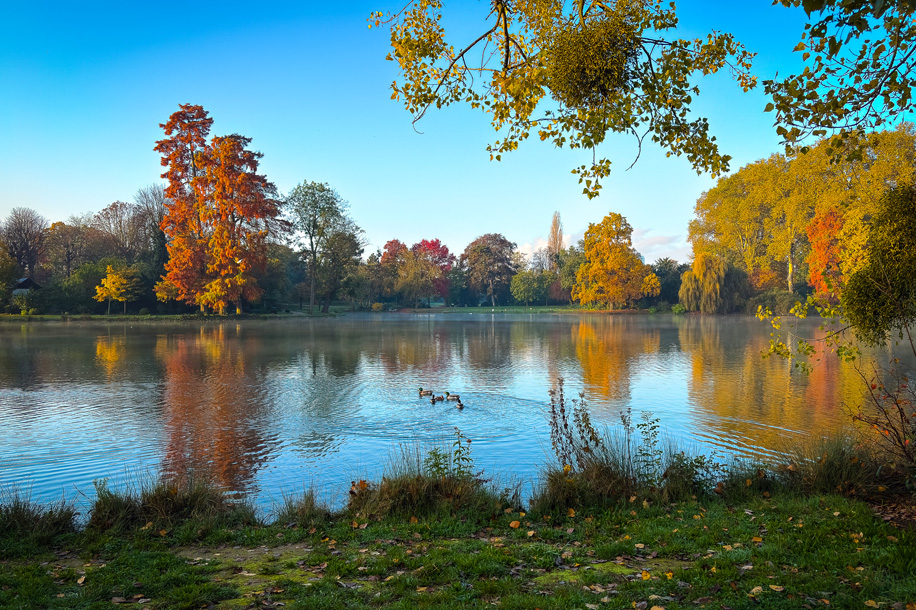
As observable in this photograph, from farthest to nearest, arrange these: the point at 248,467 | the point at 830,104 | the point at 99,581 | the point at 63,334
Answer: the point at 63,334, the point at 248,467, the point at 99,581, the point at 830,104

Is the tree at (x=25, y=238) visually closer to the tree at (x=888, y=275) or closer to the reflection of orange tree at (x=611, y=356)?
the reflection of orange tree at (x=611, y=356)

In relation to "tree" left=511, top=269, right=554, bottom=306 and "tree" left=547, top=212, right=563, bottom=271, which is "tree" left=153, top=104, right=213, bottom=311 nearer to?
"tree" left=511, top=269, right=554, bottom=306

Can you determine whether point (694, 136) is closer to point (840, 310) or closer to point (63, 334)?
point (840, 310)

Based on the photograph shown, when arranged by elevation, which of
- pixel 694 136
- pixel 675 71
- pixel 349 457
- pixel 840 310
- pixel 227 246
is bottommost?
pixel 349 457

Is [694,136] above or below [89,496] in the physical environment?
above

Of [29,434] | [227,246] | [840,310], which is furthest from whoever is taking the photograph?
[227,246]

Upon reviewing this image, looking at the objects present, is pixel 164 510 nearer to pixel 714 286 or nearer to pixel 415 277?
pixel 714 286

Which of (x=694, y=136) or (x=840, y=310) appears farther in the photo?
(x=840, y=310)

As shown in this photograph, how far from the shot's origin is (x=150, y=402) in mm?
13078

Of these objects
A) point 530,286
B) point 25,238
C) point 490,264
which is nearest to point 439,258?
point 490,264

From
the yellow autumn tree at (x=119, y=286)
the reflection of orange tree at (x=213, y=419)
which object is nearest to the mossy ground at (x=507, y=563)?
the reflection of orange tree at (x=213, y=419)

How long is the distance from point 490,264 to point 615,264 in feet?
90.6

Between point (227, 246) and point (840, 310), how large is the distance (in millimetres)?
43044

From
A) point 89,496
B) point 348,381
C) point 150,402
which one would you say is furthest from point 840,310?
point 150,402
